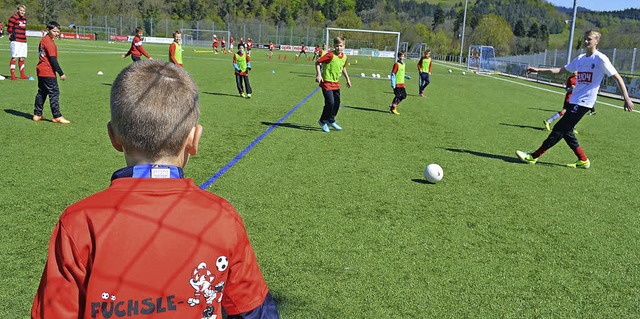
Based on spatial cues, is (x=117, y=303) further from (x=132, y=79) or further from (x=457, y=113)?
(x=457, y=113)

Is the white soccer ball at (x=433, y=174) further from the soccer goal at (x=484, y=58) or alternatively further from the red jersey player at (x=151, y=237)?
the soccer goal at (x=484, y=58)

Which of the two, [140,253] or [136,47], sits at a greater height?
[136,47]

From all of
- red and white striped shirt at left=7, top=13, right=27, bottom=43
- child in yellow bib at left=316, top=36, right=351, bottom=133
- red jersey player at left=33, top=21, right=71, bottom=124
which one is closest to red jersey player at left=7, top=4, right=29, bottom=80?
red and white striped shirt at left=7, top=13, right=27, bottom=43

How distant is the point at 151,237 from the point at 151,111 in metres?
0.37

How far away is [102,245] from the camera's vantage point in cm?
134

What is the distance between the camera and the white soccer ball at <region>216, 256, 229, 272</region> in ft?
4.87

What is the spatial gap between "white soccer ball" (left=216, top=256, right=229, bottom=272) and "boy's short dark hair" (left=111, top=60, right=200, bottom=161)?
0.35 metres

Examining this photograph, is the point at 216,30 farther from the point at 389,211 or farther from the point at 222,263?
the point at 222,263

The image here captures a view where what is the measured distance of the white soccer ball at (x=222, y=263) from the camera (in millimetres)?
1486

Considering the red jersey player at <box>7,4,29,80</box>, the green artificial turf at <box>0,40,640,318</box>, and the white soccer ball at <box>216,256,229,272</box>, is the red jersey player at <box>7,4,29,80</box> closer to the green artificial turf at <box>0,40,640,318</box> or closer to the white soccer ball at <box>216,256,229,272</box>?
the green artificial turf at <box>0,40,640,318</box>

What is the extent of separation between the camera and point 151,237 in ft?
4.50

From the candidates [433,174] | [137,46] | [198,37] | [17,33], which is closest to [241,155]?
[433,174]

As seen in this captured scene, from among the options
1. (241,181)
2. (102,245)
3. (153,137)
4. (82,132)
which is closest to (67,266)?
(102,245)

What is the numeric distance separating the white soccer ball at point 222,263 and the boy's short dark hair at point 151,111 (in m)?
0.35
